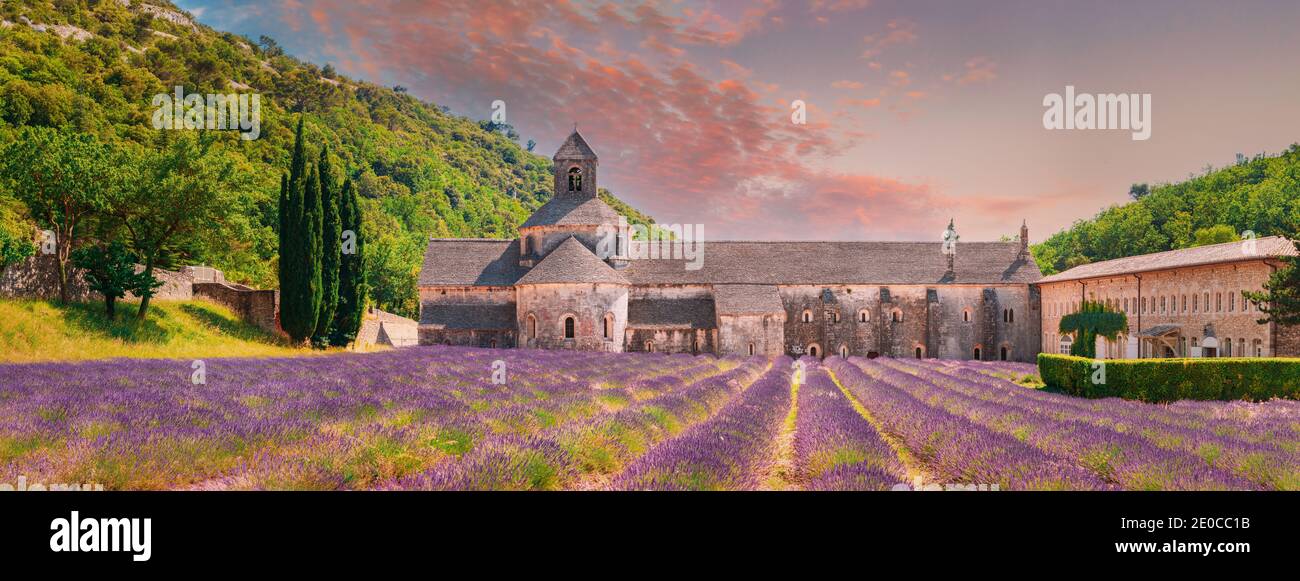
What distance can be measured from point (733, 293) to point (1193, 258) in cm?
2449

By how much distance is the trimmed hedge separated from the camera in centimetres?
1788

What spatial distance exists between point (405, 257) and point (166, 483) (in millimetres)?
63579

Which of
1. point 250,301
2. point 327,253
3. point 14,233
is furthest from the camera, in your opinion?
point 327,253

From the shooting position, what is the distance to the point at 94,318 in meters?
22.7

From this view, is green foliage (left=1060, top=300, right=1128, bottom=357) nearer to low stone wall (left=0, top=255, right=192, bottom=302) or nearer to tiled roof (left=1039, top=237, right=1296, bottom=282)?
tiled roof (left=1039, top=237, right=1296, bottom=282)

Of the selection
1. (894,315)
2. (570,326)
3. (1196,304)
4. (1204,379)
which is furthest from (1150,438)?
(894,315)

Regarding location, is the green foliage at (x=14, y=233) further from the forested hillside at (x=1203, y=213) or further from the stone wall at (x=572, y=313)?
the forested hillside at (x=1203, y=213)

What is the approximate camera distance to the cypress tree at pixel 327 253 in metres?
32.1

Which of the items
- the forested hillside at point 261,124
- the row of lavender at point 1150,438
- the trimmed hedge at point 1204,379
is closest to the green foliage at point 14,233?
the forested hillside at point 261,124

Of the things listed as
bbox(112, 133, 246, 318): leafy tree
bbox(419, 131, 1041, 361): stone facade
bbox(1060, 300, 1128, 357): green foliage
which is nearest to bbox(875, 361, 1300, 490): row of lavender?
bbox(1060, 300, 1128, 357): green foliage

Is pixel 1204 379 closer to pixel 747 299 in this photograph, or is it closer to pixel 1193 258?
pixel 1193 258

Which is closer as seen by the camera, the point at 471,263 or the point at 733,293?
the point at 733,293

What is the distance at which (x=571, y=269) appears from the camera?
1571 inches

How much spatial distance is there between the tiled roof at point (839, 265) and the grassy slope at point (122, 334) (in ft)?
78.9
